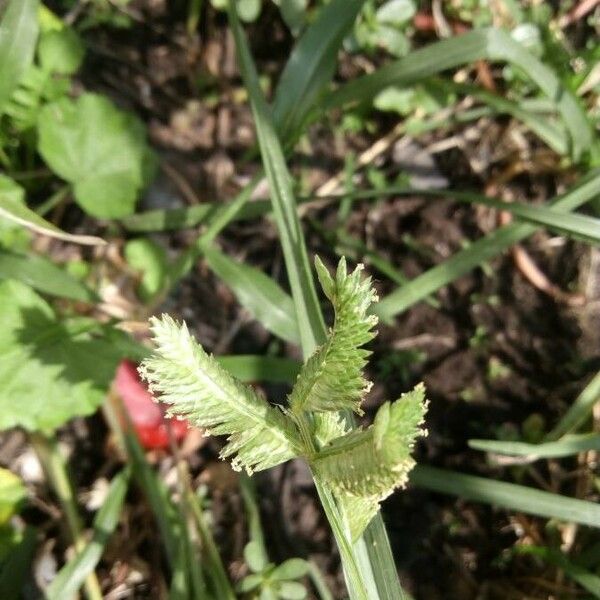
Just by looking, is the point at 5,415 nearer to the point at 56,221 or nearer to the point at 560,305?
the point at 56,221

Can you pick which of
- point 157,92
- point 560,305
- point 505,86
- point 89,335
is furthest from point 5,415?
point 505,86

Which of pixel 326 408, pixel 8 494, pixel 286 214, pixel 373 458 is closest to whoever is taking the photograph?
pixel 373 458

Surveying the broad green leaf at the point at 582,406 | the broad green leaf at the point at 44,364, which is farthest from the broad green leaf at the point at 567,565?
the broad green leaf at the point at 44,364

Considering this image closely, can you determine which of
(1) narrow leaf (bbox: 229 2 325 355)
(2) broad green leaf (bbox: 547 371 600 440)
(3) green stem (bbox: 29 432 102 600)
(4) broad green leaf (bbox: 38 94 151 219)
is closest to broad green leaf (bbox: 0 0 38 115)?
(4) broad green leaf (bbox: 38 94 151 219)

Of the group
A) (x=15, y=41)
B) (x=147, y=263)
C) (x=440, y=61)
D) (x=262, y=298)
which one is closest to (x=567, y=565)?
(x=262, y=298)

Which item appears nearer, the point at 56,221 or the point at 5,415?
the point at 5,415

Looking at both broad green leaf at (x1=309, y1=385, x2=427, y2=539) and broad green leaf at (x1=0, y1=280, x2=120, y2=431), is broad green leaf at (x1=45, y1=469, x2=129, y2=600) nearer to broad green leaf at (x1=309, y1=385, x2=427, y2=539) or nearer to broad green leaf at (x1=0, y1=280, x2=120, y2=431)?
broad green leaf at (x1=0, y1=280, x2=120, y2=431)

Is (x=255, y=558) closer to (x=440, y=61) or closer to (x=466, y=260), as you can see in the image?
(x=466, y=260)
